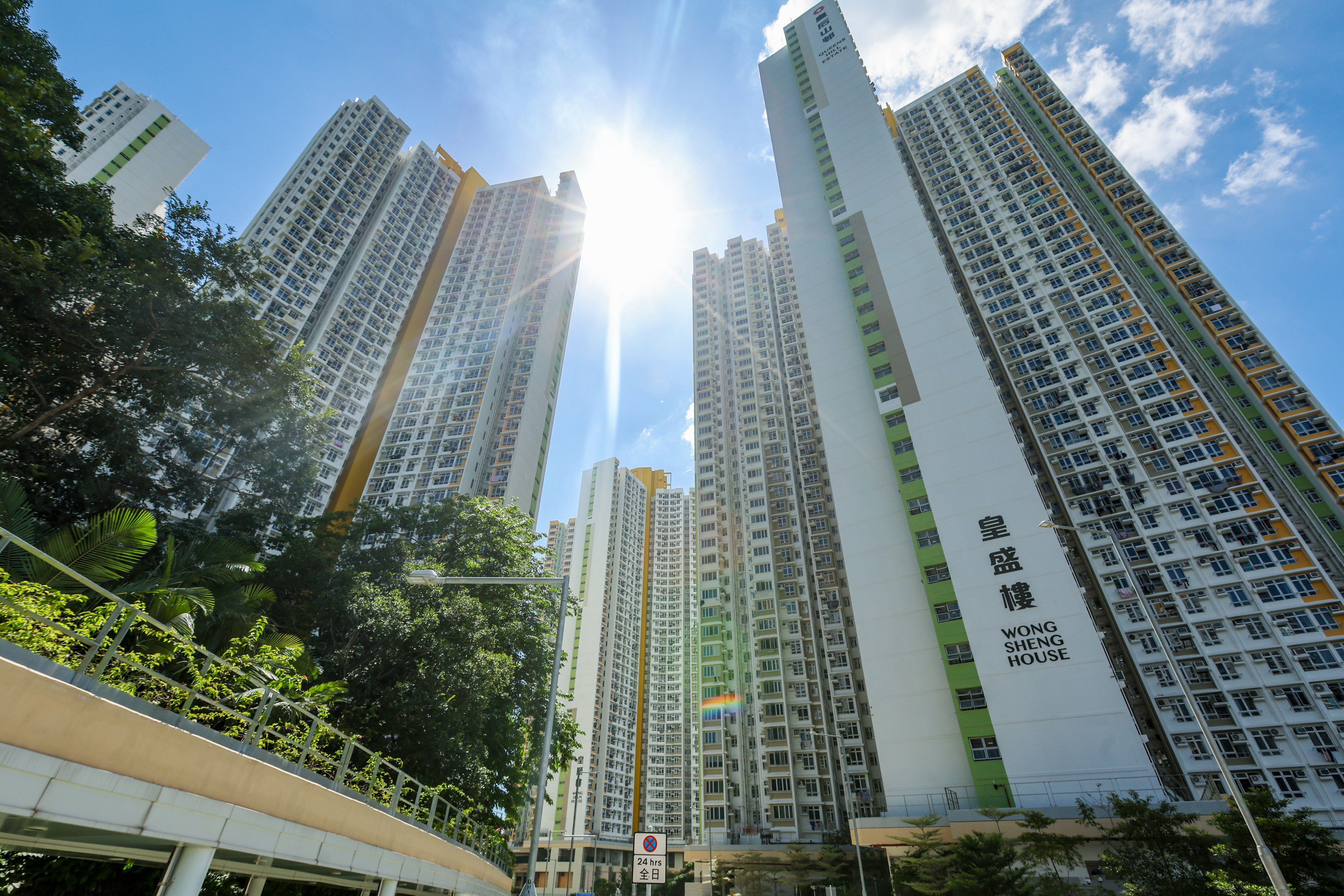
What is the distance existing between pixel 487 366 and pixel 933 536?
50.0 metres

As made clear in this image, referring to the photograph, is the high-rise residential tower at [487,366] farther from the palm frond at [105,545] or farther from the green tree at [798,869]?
the palm frond at [105,545]

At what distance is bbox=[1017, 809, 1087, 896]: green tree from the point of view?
23641 mm

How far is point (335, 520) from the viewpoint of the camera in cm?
2794

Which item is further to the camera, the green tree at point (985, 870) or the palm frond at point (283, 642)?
the green tree at point (985, 870)

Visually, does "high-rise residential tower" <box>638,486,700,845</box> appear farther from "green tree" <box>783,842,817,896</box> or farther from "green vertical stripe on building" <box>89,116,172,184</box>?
"green vertical stripe on building" <box>89,116,172,184</box>

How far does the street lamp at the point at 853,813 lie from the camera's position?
30328mm

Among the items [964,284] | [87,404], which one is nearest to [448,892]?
[87,404]

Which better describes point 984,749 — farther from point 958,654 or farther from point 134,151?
point 134,151

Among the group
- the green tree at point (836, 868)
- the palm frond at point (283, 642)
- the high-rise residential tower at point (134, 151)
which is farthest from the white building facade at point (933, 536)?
the high-rise residential tower at point (134, 151)

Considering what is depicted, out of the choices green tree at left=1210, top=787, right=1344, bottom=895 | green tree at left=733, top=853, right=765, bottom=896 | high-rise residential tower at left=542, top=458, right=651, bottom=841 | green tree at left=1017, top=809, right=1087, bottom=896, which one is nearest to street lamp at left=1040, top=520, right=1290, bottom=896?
green tree at left=1210, top=787, right=1344, bottom=895

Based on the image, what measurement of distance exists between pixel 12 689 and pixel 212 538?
16.0 m

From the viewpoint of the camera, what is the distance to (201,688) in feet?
26.5

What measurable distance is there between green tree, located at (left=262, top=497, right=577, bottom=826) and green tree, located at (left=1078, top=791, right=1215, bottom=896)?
69.9ft

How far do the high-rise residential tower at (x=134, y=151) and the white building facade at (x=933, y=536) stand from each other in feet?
250
